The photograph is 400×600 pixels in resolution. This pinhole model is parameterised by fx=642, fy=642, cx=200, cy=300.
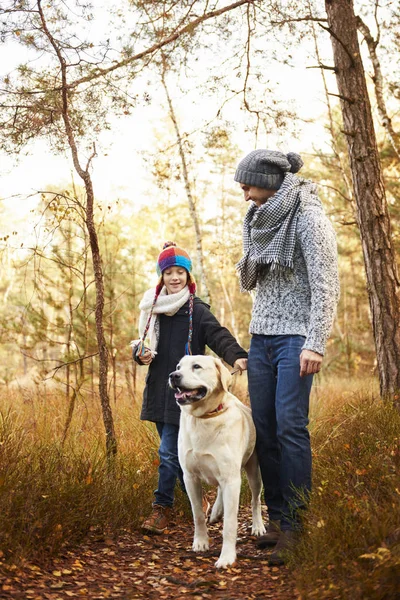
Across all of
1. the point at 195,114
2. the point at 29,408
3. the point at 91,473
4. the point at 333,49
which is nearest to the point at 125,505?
the point at 91,473

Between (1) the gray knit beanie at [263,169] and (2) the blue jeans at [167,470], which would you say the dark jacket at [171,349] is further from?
(1) the gray knit beanie at [263,169]

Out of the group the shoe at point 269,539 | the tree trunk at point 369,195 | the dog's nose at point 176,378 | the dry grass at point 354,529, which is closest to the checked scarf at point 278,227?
the dog's nose at point 176,378

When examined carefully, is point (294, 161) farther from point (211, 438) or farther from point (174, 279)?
point (211, 438)

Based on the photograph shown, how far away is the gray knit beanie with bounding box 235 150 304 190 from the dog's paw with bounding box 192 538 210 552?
2158 mm

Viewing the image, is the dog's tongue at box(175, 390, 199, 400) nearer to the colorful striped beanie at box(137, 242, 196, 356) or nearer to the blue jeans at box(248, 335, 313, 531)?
the blue jeans at box(248, 335, 313, 531)

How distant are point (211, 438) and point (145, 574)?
2.65ft

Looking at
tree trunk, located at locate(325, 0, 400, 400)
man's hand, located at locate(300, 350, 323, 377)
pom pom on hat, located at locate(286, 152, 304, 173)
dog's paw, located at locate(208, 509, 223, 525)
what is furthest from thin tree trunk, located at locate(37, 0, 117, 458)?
tree trunk, located at locate(325, 0, 400, 400)

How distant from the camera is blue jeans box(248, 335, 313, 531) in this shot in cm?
356

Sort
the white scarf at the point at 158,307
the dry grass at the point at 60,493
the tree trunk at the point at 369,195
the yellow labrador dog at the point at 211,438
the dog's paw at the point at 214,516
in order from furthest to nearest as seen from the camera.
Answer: the tree trunk at the point at 369,195
the white scarf at the point at 158,307
the dog's paw at the point at 214,516
the yellow labrador dog at the point at 211,438
the dry grass at the point at 60,493

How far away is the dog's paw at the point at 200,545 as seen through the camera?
152 inches

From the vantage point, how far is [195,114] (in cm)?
855

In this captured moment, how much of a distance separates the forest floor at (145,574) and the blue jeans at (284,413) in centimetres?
42

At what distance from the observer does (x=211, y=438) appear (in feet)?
12.1

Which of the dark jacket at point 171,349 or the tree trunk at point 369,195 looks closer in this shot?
the dark jacket at point 171,349
